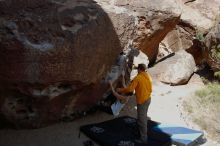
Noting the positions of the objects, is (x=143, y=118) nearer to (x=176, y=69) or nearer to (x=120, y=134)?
(x=120, y=134)

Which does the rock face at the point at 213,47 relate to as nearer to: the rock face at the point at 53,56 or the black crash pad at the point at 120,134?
the rock face at the point at 53,56

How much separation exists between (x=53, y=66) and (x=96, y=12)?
1.50 meters

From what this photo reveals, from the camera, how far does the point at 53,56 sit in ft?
25.7

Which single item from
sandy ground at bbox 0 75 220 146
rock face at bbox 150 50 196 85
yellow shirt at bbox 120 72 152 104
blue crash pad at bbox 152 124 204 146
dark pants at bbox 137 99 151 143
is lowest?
rock face at bbox 150 50 196 85

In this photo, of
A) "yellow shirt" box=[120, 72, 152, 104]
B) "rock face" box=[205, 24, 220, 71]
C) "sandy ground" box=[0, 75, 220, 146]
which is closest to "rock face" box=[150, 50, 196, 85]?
"sandy ground" box=[0, 75, 220, 146]

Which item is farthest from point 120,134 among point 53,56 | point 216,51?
point 216,51

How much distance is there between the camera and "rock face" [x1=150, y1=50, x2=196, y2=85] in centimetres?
1255

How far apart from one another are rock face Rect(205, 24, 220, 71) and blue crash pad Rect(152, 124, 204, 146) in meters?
4.71

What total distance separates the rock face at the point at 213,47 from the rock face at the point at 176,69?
55 centimetres

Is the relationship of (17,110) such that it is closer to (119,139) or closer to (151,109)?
(119,139)

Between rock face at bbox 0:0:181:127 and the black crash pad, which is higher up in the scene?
rock face at bbox 0:0:181:127

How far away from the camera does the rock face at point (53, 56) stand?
7711 millimetres

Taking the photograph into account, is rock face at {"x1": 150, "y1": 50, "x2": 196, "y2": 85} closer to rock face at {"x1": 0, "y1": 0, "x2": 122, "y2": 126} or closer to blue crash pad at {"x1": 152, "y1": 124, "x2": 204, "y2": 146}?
blue crash pad at {"x1": 152, "y1": 124, "x2": 204, "y2": 146}

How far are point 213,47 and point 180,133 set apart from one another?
17.4 ft
